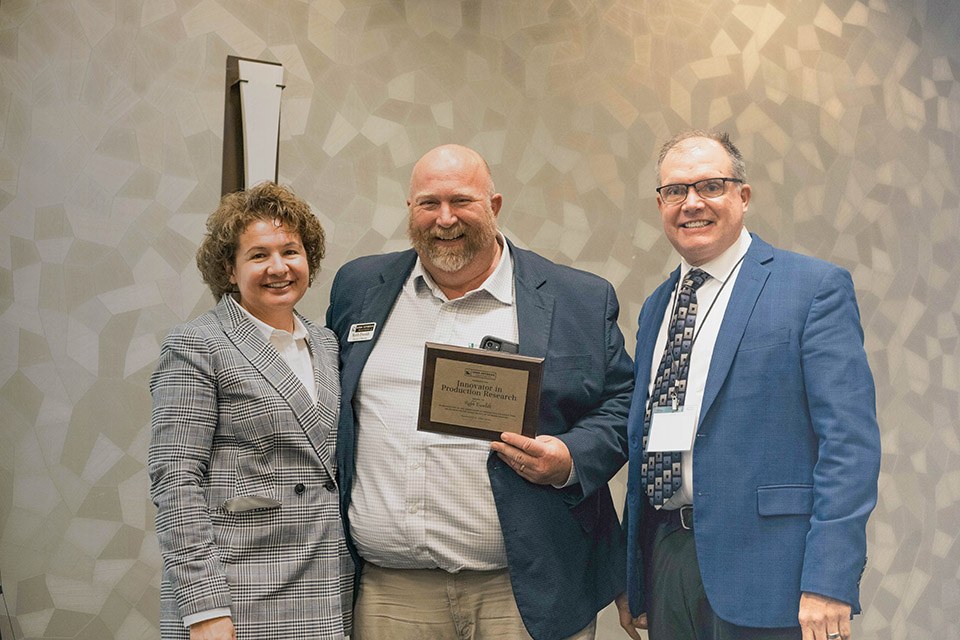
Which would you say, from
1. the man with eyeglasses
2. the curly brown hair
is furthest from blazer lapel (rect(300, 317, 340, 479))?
the man with eyeglasses

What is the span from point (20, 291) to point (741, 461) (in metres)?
2.21

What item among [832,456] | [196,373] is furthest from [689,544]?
[196,373]

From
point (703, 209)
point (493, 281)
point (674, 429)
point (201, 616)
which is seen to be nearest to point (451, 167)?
point (493, 281)

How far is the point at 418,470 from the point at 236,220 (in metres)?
0.75

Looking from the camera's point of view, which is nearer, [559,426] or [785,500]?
[785,500]

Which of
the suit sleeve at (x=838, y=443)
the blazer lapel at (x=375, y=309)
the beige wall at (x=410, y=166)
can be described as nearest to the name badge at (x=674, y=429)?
the suit sleeve at (x=838, y=443)

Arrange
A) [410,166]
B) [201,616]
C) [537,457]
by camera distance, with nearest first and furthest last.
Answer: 1. [201,616]
2. [537,457]
3. [410,166]

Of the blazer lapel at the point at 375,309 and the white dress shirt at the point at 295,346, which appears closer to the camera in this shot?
the white dress shirt at the point at 295,346

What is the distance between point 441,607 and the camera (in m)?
2.12

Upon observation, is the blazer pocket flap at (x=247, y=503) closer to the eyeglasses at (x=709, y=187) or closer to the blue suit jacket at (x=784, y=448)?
the blue suit jacket at (x=784, y=448)

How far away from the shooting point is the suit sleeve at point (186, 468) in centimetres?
181

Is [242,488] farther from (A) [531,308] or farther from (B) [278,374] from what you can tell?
(A) [531,308]

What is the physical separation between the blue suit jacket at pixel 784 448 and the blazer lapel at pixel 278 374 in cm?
89

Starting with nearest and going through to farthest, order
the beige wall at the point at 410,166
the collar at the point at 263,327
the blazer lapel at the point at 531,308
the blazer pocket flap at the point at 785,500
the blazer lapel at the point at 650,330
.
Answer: the blazer pocket flap at the point at 785,500, the collar at the point at 263,327, the blazer lapel at the point at 531,308, the blazer lapel at the point at 650,330, the beige wall at the point at 410,166
